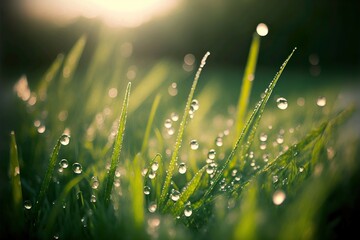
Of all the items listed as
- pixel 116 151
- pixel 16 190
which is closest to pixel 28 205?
pixel 16 190

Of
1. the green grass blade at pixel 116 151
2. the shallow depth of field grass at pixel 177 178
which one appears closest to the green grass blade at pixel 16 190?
the shallow depth of field grass at pixel 177 178

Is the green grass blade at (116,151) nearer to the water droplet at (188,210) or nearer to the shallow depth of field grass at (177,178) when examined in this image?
the shallow depth of field grass at (177,178)

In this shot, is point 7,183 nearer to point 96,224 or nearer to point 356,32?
point 96,224

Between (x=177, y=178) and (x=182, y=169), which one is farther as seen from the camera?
(x=177, y=178)

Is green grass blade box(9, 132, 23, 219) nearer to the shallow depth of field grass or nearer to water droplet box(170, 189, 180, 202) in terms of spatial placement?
the shallow depth of field grass

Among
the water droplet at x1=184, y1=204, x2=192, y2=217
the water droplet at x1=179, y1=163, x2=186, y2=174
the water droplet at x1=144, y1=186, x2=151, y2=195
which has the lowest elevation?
the water droplet at x1=184, y1=204, x2=192, y2=217

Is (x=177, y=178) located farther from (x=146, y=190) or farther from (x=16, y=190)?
(x=16, y=190)

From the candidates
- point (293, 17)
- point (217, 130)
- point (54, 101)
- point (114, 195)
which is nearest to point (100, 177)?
point (114, 195)

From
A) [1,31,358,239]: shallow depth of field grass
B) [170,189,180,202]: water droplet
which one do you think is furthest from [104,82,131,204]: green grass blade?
[170,189,180,202]: water droplet
